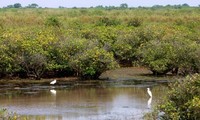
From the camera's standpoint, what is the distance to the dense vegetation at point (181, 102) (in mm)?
17427

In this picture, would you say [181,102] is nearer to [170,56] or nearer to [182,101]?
[182,101]

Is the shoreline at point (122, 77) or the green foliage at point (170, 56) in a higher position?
the green foliage at point (170, 56)

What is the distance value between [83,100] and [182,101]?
1041 centimetres

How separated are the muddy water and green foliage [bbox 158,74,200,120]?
13.4ft

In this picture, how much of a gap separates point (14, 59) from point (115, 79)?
20.5ft

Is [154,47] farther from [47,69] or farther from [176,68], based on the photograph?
[47,69]

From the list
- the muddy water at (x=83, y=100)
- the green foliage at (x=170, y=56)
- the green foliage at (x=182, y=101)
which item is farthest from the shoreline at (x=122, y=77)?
the green foliage at (x=182, y=101)

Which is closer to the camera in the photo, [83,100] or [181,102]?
[181,102]

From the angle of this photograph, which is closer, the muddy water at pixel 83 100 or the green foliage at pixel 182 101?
the green foliage at pixel 182 101

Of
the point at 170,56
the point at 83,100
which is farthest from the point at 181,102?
the point at 170,56

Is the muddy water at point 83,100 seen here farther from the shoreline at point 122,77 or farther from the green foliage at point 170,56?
the green foliage at point 170,56

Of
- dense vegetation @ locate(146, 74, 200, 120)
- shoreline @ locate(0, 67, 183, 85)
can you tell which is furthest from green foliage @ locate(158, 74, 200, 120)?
shoreline @ locate(0, 67, 183, 85)

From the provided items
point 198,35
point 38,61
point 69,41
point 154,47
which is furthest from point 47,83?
point 198,35

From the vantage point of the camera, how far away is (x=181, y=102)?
712 inches
